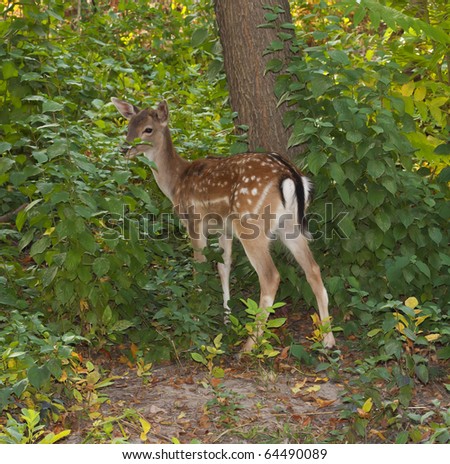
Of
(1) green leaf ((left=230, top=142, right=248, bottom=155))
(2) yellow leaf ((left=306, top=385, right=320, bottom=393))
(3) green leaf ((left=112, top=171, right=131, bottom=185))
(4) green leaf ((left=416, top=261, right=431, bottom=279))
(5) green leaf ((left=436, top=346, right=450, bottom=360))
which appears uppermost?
(3) green leaf ((left=112, top=171, right=131, bottom=185))

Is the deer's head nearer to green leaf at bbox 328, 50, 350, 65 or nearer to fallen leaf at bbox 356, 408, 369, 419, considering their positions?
green leaf at bbox 328, 50, 350, 65

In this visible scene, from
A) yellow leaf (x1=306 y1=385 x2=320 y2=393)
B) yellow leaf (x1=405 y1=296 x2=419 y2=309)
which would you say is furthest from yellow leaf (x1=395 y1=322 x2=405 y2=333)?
yellow leaf (x1=306 y1=385 x2=320 y2=393)

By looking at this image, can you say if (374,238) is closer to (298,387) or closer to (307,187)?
(307,187)

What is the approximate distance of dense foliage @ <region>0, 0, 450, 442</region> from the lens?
584cm

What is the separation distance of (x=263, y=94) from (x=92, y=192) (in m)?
2.02

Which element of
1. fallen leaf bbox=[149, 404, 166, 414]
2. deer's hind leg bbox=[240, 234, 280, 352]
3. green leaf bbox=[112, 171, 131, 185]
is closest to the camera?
fallen leaf bbox=[149, 404, 166, 414]

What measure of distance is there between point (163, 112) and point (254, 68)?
1.02m

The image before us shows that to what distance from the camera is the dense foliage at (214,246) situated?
5.84 m

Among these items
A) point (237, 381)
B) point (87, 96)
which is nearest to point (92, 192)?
point (237, 381)

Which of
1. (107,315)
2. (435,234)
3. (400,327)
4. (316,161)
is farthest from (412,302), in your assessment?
(107,315)

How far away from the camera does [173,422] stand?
18.0ft

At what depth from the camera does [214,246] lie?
7445mm

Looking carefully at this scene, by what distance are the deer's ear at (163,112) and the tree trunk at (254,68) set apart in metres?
0.75
